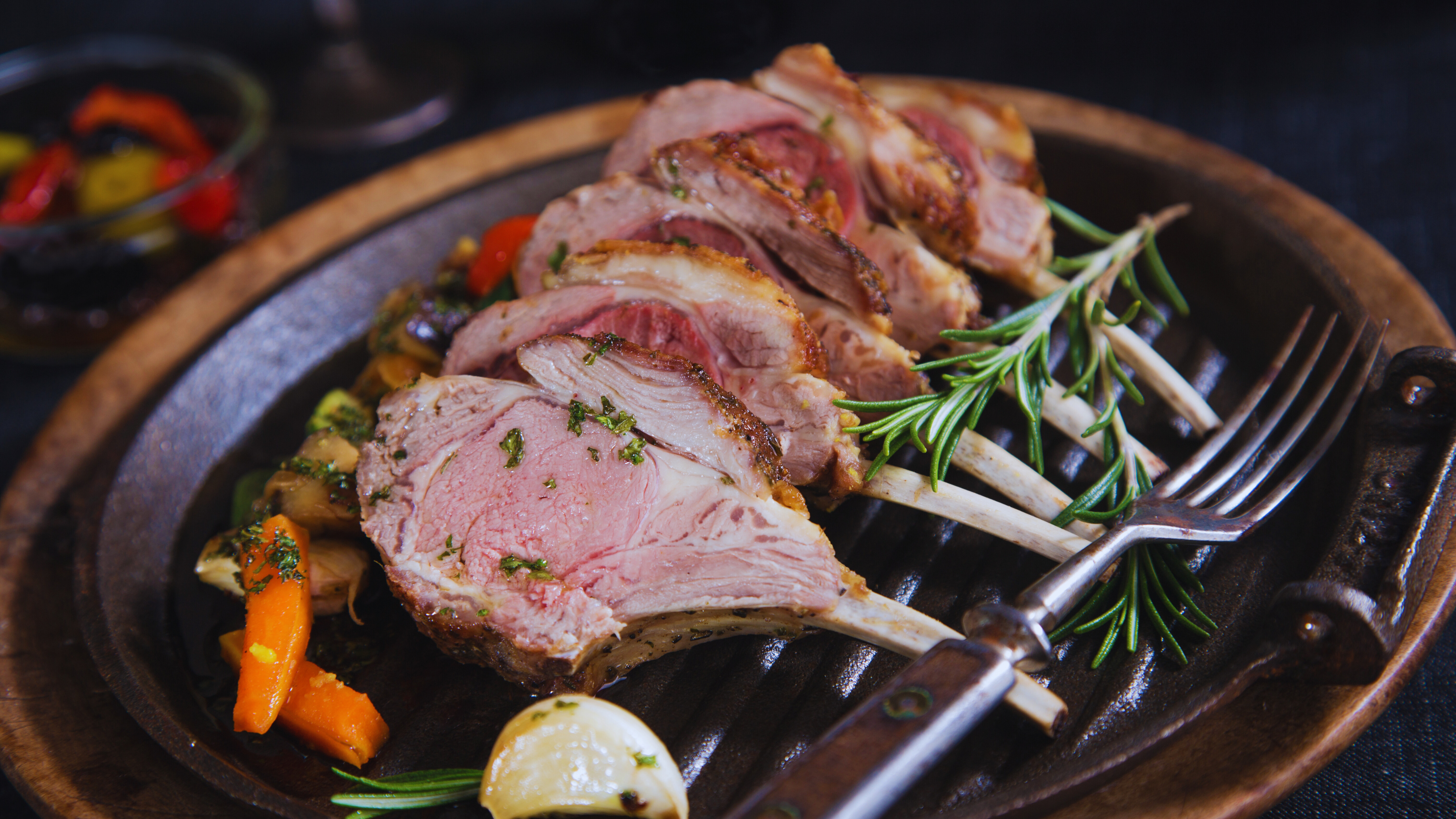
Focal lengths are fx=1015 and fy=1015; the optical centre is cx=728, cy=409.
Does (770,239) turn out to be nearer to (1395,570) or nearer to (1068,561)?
(1068,561)

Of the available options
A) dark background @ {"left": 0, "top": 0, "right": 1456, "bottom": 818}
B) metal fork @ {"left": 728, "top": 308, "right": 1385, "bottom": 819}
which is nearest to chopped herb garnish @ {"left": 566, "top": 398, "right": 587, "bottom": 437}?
metal fork @ {"left": 728, "top": 308, "right": 1385, "bottom": 819}

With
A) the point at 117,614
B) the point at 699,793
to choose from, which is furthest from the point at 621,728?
the point at 117,614

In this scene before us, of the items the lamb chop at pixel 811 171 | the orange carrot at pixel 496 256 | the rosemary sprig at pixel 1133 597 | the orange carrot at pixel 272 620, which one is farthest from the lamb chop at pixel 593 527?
the orange carrot at pixel 496 256

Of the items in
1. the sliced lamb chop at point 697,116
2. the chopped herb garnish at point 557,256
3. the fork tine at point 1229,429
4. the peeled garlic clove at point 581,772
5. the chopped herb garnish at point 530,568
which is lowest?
the peeled garlic clove at point 581,772

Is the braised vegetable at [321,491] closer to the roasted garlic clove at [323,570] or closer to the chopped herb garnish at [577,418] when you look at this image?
the roasted garlic clove at [323,570]

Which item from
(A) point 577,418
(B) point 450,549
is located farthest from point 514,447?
(B) point 450,549

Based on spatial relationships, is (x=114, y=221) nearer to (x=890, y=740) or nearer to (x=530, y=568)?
(x=530, y=568)

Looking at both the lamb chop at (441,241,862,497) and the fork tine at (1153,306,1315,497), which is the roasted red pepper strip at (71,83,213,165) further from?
the fork tine at (1153,306,1315,497)
